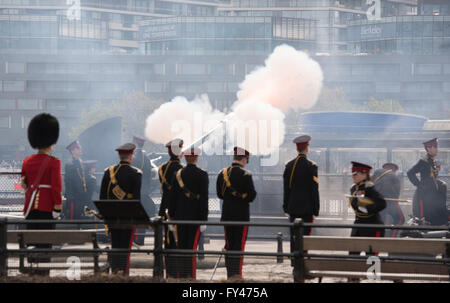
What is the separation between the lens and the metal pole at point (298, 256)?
7746 millimetres

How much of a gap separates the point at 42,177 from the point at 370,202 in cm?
413

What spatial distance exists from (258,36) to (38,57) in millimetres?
29884

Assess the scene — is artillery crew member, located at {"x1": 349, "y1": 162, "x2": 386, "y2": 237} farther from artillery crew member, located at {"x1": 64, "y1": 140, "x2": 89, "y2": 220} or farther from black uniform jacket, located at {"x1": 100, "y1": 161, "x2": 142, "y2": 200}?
artillery crew member, located at {"x1": 64, "y1": 140, "x2": 89, "y2": 220}

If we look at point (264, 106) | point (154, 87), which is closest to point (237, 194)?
point (264, 106)

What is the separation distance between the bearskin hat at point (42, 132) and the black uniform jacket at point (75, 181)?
479 centimetres

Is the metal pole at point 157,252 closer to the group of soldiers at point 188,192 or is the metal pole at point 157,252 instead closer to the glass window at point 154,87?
the group of soldiers at point 188,192

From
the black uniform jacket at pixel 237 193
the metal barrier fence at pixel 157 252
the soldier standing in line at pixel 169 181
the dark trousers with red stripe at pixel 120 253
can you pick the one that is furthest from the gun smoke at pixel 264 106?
the metal barrier fence at pixel 157 252

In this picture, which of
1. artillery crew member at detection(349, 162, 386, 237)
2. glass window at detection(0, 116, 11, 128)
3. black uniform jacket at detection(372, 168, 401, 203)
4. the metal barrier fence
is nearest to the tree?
glass window at detection(0, 116, 11, 128)

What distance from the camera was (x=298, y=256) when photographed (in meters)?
7.75

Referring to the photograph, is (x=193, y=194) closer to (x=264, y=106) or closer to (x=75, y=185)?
(x=75, y=185)

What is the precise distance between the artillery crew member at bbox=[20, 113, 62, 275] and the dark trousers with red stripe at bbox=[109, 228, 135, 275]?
840 mm
